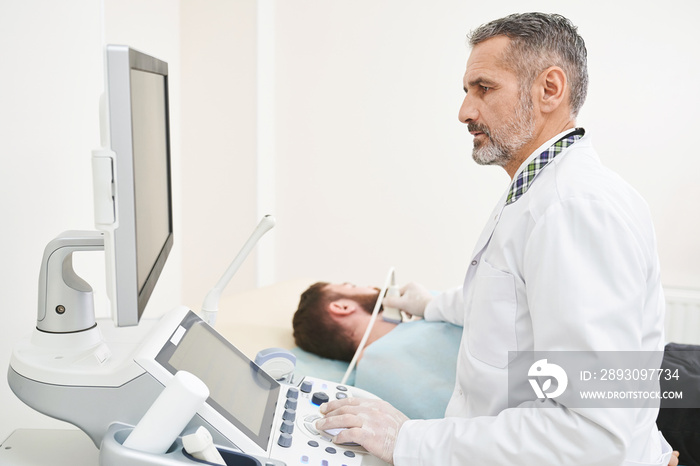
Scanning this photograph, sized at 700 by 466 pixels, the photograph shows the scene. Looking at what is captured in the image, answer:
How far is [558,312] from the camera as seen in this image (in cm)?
80

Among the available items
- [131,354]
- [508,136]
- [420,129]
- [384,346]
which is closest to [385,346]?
[384,346]

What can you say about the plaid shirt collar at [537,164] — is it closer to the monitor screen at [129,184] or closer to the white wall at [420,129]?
the monitor screen at [129,184]

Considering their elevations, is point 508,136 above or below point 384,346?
above

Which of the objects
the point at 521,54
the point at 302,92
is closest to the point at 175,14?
the point at 302,92

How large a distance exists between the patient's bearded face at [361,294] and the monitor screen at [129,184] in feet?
3.45

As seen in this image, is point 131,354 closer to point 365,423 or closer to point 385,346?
point 365,423

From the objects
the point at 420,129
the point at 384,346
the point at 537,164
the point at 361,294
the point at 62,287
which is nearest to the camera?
the point at 62,287

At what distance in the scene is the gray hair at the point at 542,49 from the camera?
41.3 inches

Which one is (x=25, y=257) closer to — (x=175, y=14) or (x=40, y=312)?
(x=40, y=312)

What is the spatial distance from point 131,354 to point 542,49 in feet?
2.77

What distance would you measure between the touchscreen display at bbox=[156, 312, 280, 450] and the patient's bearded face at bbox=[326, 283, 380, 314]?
35.7 inches

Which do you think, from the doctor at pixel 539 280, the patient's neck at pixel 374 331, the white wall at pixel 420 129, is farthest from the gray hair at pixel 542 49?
the white wall at pixel 420 129

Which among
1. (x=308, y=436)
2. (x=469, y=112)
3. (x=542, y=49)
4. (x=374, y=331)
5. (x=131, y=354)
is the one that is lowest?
(x=374, y=331)

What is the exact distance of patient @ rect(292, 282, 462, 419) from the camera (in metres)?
1.44
